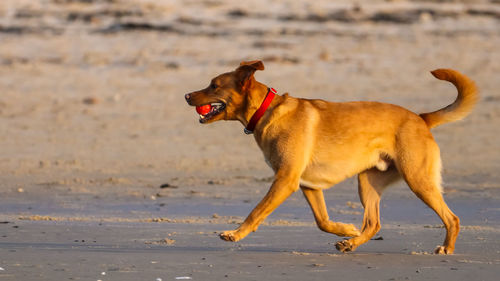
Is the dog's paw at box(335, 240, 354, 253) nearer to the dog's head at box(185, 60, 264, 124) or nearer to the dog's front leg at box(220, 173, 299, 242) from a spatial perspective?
the dog's front leg at box(220, 173, 299, 242)

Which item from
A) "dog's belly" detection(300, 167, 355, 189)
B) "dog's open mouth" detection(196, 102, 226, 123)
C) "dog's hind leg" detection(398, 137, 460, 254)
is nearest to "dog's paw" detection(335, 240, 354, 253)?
"dog's belly" detection(300, 167, 355, 189)

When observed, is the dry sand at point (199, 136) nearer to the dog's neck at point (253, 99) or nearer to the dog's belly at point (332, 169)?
the dog's belly at point (332, 169)

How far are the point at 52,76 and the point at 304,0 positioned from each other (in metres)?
7.48

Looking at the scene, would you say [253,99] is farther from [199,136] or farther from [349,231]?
[199,136]

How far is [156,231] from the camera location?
8.29 m

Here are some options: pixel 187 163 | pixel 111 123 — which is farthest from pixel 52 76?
pixel 187 163

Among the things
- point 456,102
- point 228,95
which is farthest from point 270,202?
point 456,102

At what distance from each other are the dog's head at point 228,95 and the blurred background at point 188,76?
Result: 2928 mm

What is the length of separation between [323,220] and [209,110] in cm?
117

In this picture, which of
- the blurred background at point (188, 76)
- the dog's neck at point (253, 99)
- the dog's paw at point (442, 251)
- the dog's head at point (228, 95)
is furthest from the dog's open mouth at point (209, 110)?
the blurred background at point (188, 76)

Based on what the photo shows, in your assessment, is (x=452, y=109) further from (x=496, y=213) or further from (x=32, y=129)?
(x=32, y=129)

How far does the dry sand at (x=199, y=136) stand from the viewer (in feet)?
23.2

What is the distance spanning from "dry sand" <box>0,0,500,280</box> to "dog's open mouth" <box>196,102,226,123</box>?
909 mm

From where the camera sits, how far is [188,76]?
Result: 19.2 meters
